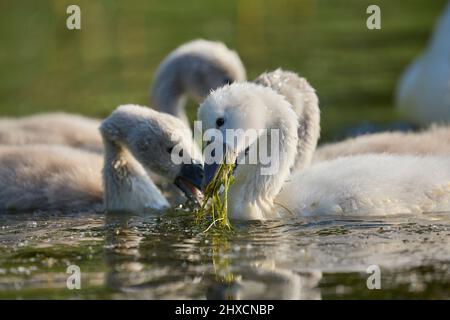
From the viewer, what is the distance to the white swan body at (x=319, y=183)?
23.1ft

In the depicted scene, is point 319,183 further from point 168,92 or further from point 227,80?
point 168,92

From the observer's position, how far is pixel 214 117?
22.1 ft

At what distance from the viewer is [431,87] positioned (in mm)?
11766

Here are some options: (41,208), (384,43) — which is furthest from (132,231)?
(384,43)

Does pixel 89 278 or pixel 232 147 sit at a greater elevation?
pixel 232 147

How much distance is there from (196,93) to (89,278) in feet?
15.7

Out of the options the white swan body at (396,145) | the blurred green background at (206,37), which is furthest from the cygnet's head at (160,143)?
the blurred green background at (206,37)

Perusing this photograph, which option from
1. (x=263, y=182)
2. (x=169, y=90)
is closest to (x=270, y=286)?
(x=263, y=182)

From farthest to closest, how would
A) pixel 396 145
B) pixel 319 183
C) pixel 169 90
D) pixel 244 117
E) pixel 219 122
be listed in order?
pixel 169 90 < pixel 396 145 < pixel 319 183 < pixel 244 117 < pixel 219 122

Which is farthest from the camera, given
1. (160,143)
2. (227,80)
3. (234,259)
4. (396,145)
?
(227,80)

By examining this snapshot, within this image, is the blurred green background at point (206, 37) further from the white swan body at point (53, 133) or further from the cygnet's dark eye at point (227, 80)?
the white swan body at point (53, 133)

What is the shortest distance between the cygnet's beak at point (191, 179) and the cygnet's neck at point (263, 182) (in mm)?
807

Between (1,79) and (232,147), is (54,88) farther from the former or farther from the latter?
(232,147)

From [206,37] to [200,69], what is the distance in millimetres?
5187
